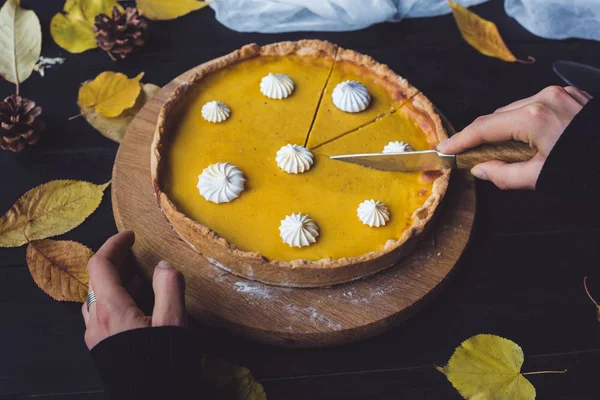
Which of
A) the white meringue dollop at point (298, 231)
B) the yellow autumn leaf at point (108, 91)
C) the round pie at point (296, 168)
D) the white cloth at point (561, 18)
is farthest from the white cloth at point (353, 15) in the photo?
the white meringue dollop at point (298, 231)

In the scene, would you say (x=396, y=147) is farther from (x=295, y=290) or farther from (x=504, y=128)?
(x=295, y=290)

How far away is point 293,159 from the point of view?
9.43 ft

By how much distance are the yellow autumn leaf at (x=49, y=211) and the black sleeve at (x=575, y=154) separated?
207 cm

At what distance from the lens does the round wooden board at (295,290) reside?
2.55 meters

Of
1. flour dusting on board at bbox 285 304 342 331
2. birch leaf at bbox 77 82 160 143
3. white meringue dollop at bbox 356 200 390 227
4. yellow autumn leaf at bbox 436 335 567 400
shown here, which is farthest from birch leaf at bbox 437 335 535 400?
birch leaf at bbox 77 82 160 143

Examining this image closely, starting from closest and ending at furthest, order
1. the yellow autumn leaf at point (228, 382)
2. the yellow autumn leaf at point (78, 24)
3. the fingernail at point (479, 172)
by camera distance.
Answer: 1. the yellow autumn leaf at point (228, 382)
2. the fingernail at point (479, 172)
3. the yellow autumn leaf at point (78, 24)

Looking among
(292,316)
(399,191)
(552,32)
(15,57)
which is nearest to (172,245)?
(292,316)

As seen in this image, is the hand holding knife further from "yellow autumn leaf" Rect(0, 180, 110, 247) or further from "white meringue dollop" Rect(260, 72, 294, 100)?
"yellow autumn leaf" Rect(0, 180, 110, 247)

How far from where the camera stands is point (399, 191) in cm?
290

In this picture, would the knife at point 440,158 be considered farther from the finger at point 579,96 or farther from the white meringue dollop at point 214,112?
the white meringue dollop at point 214,112

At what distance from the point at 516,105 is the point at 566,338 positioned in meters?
1.09

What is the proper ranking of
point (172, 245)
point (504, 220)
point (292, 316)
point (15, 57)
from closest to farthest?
point (292, 316)
point (172, 245)
point (504, 220)
point (15, 57)

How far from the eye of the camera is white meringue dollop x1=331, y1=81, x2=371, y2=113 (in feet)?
10.3

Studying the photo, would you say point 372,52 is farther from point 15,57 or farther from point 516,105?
point 15,57
